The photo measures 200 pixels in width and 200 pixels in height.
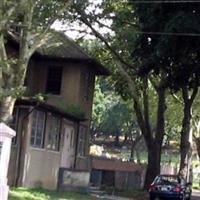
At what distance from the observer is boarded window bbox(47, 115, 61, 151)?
31.0 meters

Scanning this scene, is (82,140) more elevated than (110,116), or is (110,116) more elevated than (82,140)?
(110,116)

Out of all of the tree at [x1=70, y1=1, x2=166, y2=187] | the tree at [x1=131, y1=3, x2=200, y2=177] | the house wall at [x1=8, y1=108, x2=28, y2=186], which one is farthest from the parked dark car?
the house wall at [x1=8, y1=108, x2=28, y2=186]

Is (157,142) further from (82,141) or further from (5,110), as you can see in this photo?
(5,110)

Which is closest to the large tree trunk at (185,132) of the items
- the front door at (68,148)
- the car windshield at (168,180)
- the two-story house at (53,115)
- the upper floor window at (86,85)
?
the two-story house at (53,115)

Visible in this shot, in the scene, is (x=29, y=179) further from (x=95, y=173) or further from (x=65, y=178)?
(x=95, y=173)

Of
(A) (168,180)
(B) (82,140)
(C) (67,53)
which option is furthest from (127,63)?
(A) (168,180)

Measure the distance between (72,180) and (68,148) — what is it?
508 centimetres

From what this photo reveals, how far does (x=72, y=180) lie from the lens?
96.8 feet

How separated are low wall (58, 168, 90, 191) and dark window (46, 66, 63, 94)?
7.08 meters

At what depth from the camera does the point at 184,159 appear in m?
38.2

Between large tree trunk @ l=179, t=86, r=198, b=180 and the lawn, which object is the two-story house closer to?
the lawn

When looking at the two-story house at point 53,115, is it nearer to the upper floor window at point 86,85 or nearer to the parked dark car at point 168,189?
the upper floor window at point 86,85

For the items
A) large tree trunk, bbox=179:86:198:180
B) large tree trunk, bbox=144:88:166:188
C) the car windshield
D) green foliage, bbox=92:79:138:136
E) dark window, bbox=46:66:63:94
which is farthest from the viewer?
green foliage, bbox=92:79:138:136

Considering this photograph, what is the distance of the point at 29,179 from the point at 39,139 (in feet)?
7.14
